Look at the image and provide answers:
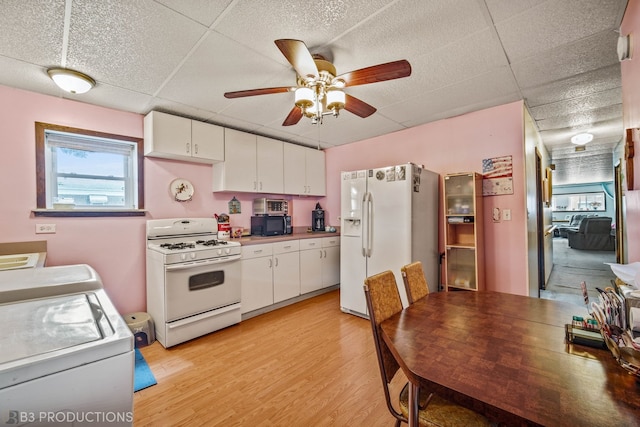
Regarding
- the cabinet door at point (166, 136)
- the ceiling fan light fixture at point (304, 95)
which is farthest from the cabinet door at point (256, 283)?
the ceiling fan light fixture at point (304, 95)

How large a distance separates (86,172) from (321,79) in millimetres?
2680

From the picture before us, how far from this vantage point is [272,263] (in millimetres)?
3500

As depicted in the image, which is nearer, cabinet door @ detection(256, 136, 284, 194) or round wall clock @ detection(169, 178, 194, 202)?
round wall clock @ detection(169, 178, 194, 202)

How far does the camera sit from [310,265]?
155 inches

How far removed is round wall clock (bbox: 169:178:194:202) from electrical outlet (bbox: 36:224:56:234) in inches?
43.4

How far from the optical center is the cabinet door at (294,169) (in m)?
4.20

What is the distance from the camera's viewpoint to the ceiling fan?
1.58 metres

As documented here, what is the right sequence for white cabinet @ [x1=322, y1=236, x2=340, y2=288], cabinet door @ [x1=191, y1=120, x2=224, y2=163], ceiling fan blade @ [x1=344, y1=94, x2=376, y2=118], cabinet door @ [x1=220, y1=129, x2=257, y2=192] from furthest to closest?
white cabinet @ [x1=322, y1=236, x2=340, y2=288]
cabinet door @ [x1=220, y1=129, x2=257, y2=192]
cabinet door @ [x1=191, y1=120, x2=224, y2=163]
ceiling fan blade @ [x1=344, y1=94, x2=376, y2=118]

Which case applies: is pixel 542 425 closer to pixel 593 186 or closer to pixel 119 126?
pixel 119 126

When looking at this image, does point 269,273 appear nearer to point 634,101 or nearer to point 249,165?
point 249,165

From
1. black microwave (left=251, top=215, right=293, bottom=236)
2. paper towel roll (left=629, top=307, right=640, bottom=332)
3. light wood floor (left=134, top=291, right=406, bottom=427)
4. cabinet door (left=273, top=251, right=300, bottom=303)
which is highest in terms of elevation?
black microwave (left=251, top=215, right=293, bottom=236)

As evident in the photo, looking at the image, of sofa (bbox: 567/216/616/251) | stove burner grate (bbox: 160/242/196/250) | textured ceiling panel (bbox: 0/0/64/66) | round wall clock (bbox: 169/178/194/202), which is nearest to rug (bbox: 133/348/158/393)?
stove burner grate (bbox: 160/242/196/250)

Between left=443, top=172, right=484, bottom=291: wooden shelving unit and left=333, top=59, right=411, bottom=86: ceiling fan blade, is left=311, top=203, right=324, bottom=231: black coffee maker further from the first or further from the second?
left=333, top=59, right=411, bottom=86: ceiling fan blade

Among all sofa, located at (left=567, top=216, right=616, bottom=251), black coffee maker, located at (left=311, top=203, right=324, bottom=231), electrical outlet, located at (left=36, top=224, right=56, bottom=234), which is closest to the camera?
electrical outlet, located at (left=36, top=224, right=56, bottom=234)
